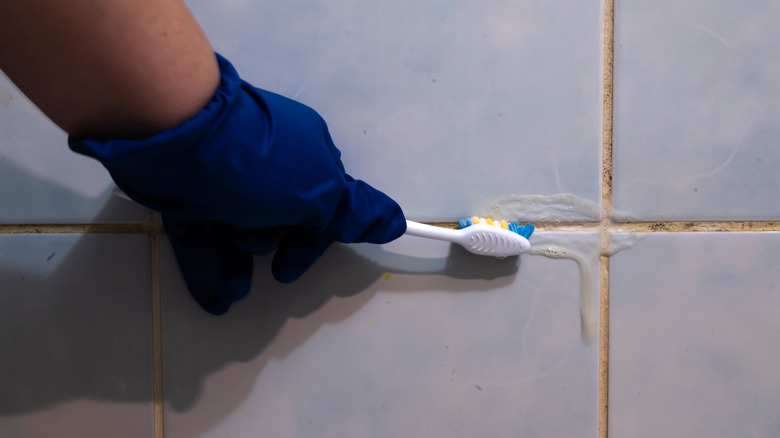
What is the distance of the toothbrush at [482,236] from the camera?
363 mm

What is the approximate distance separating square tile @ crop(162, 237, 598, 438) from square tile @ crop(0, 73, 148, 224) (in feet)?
0.21

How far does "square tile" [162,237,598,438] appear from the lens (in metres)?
0.39

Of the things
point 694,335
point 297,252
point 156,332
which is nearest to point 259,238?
point 297,252

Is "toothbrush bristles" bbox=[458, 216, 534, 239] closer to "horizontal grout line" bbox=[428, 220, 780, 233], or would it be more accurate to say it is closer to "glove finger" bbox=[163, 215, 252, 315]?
"horizontal grout line" bbox=[428, 220, 780, 233]

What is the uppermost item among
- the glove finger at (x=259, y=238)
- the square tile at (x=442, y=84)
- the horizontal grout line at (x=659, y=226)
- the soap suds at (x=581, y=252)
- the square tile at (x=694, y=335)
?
the square tile at (x=442, y=84)

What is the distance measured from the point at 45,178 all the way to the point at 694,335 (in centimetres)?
54

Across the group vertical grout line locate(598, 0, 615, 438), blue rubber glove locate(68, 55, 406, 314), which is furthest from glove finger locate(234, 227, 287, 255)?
vertical grout line locate(598, 0, 615, 438)

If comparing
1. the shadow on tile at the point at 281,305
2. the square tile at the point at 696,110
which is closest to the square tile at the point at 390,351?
the shadow on tile at the point at 281,305

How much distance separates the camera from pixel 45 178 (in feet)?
1.26

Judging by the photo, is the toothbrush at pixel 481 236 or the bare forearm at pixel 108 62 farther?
the toothbrush at pixel 481 236

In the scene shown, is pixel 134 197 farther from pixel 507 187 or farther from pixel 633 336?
pixel 633 336

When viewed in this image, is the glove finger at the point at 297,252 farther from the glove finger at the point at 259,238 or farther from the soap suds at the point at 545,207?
the soap suds at the point at 545,207

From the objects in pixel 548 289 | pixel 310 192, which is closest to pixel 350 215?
pixel 310 192

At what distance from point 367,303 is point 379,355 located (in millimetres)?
43
